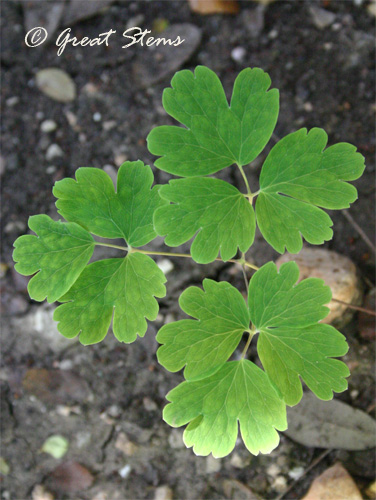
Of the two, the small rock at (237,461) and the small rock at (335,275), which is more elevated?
the small rock at (335,275)

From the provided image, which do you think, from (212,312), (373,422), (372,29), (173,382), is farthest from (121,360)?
(372,29)

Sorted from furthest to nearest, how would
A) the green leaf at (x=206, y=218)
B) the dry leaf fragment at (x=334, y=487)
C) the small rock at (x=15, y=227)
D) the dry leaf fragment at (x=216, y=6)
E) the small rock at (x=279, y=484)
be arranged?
the dry leaf fragment at (x=216, y=6), the small rock at (x=15, y=227), the small rock at (x=279, y=484), the dry leaf fragment at (x=334, y=487), the green leaf at (x=206, y=218)

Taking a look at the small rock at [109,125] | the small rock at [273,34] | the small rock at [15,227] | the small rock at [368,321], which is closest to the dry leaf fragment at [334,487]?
the small rock at [368,321]

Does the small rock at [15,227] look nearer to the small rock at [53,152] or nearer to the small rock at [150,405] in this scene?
the small rock at [53,152]

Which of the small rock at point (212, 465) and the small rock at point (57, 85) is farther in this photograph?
the small rock at point (57, 85)

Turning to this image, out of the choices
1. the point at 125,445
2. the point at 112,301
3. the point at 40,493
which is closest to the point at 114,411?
the point at 125,445

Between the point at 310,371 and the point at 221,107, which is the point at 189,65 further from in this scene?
the point at 310,371

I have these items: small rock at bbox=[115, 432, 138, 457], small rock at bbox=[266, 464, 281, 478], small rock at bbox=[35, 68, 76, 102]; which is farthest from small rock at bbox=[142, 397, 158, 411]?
small rock at bbox=[35, 68, 76, 102]
